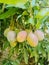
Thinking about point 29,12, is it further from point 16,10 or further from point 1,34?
point 1,34

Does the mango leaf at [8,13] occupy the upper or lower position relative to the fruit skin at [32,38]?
upper

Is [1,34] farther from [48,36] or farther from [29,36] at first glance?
[29,36]

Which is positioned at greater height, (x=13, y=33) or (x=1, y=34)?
(x=13, y=33)

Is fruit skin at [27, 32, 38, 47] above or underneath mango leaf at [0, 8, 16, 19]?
underneath

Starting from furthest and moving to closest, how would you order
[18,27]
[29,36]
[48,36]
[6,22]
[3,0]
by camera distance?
[48,36], [6,22], [18,27], [29,36], [3,0]

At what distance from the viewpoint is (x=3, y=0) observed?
23 cm

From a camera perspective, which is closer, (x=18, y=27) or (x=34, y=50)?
(x=18, y=27)

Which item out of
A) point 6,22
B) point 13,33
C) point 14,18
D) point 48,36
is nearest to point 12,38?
point 13,33

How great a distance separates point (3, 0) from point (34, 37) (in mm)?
376

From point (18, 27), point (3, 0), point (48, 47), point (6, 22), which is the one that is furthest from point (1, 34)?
point (3, 0)

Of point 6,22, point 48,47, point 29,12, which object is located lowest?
point 48,47

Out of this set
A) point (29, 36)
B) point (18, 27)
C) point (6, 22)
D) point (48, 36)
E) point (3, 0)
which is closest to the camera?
point (3, 0)

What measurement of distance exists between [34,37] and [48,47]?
1.64 feet

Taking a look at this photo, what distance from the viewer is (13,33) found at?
661 millimetres
